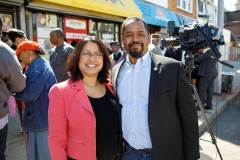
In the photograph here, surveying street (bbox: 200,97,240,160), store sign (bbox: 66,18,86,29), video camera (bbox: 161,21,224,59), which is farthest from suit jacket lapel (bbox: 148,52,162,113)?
store sign (bbox: 66,18,86,29)

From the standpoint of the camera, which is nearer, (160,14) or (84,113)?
(84,113)

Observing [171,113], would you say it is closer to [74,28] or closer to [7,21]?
[7,21]

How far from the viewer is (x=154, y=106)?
162 centimetres

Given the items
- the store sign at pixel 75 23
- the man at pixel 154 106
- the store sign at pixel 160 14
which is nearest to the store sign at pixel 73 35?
the store sign at pixel 75 23

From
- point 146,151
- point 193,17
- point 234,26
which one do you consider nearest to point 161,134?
point 146,151

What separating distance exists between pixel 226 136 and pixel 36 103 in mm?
3649

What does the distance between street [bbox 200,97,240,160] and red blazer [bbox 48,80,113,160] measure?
5.74ft

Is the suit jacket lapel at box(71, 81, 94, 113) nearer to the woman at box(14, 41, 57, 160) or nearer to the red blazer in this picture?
the red blazer

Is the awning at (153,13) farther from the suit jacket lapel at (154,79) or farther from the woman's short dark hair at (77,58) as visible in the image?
the suit jacket lapel at (154,79)

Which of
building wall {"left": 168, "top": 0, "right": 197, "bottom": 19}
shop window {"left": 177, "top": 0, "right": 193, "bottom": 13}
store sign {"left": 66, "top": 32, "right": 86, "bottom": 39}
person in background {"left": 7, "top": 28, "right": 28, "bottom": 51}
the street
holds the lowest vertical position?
the street

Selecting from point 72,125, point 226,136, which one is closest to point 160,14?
point 226,136

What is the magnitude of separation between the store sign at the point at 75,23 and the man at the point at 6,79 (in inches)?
223

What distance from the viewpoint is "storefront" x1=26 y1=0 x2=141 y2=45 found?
6230mm

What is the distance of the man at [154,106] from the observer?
5.33 ft
